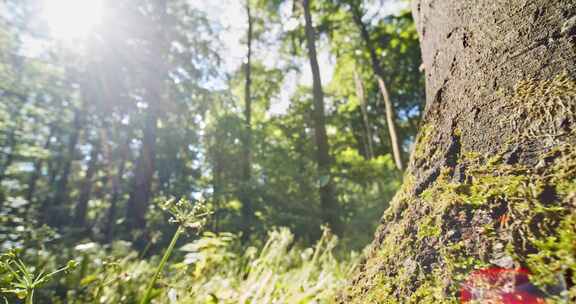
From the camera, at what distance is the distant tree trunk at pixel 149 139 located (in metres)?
8.83

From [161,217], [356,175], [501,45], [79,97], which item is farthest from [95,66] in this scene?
[501,45]

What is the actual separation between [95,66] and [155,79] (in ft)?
17.3

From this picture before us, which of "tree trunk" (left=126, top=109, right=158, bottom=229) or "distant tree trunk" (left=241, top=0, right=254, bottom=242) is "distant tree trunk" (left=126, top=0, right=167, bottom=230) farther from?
"distant tree trunk" (left=241, top=0, right=254, bottom=242)

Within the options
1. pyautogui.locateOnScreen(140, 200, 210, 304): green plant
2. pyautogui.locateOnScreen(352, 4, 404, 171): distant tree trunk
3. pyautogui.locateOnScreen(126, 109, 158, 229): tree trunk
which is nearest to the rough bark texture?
pyautogui.locateOnScreen(140, 200, 210, 304): green plant

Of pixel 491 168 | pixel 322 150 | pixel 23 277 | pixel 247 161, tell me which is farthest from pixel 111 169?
pixel 491 168

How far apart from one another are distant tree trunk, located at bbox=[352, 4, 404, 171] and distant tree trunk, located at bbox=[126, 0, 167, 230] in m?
6.69

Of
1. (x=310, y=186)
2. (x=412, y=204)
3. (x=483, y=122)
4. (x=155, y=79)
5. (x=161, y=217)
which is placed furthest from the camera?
(x=161, y=217)

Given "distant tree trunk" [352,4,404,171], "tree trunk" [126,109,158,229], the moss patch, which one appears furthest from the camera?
"distant tree trunk" [352,4,404,171]

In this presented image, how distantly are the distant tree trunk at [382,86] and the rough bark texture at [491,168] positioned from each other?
27.0ft

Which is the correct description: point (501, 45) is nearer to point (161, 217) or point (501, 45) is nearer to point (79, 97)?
point (161, 217)

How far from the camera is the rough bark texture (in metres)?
0.78

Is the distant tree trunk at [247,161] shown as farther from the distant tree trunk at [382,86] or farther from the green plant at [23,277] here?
the green plant at [23,277]

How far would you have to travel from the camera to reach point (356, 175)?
9492 mm

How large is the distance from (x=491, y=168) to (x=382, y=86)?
980 cm
